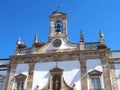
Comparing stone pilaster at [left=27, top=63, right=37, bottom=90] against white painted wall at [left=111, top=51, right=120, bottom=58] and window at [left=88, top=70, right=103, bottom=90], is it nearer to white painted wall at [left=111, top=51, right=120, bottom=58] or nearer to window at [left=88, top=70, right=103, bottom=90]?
window at [left=88, top=70, right=103, bottom=90]

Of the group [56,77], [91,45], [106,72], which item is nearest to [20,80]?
[56,77]

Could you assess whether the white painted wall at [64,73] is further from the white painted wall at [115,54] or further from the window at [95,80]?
the white painted wall at [115,54]

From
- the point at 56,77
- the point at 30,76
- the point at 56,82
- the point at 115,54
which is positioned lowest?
the point at 56,82

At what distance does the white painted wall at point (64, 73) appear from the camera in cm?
2101

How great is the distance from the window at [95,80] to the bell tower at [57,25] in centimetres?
494

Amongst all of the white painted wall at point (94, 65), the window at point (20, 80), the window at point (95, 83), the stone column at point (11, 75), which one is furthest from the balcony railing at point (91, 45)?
the stone column at point (11, 75)

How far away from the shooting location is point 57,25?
24.8 meters

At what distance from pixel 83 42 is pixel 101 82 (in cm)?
432

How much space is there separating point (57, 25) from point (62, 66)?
4.94 m

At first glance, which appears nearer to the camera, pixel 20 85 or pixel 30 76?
pixel 20 85

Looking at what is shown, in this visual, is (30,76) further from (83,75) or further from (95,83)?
(95,83)

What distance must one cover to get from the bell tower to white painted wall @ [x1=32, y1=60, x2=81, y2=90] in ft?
9.78

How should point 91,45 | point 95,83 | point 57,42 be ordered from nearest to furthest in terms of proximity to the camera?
point 95,83 < point 91,45 < point 57,42

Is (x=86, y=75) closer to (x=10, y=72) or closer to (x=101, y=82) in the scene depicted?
(x=101, y=82)
